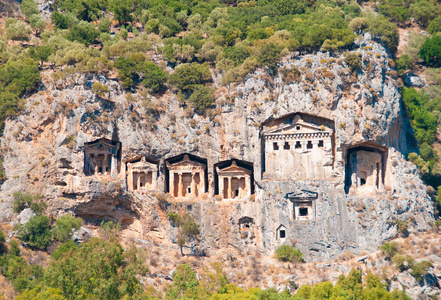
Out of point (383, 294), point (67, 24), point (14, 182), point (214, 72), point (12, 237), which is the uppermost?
point (67, 24)

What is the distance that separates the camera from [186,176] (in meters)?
80.6

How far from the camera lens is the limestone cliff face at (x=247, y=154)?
2977 inches

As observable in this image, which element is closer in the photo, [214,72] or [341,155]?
[341,155]

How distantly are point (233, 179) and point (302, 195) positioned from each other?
8.07 m

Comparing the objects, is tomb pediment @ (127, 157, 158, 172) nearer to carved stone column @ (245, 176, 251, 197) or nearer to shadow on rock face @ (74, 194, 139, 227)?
shadow on rock face @ (74, 194, 139, 227)

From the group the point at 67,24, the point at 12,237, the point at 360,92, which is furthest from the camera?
the point at 67,24

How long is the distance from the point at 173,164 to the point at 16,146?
15.9 m

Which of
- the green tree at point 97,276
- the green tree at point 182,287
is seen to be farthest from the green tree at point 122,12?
the green tree at point 97,276

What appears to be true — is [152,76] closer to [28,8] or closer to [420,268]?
[28,8]

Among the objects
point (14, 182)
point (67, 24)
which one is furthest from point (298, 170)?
point (67, 24)

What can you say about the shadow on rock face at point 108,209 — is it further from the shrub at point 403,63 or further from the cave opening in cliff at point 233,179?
the shrub at point 403,63

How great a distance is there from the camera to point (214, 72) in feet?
283

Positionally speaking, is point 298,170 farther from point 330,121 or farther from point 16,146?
point 16,146

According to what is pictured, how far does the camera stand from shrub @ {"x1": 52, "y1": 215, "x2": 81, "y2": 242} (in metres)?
73.4
